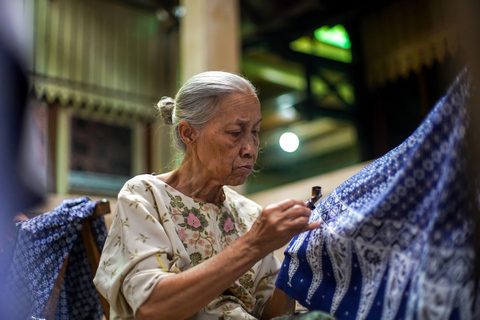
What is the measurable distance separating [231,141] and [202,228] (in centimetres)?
33

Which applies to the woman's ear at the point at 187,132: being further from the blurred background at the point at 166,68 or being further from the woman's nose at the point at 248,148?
the blurred background at the point at 166,68

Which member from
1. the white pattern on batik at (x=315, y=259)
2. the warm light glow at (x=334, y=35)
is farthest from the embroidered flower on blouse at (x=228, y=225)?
the warm light glow at (x=334, y=35)

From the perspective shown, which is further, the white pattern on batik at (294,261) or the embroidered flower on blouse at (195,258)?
the embroidered flower on blouse at (195,258)

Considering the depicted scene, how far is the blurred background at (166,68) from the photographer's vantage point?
6957mm

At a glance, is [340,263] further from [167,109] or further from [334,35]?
[334,35]

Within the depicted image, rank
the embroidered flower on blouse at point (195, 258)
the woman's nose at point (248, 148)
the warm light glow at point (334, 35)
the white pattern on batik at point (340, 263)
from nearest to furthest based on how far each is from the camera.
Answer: the white pattern on batik at point (340, 263) < the embroidered flower on blouse at point (195, 258) < the woman's nose at point (248, 148) < the warm light glow at point (334, 35)

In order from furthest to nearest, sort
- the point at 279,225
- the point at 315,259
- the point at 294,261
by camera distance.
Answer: the point at 294,261, the point at 315,259, the point at 279,225

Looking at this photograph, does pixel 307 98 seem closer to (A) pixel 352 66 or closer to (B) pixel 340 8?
(A) pixel 352 66

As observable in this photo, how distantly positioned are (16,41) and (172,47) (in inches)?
306

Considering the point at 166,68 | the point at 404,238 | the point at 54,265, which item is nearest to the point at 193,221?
the point at 54,265

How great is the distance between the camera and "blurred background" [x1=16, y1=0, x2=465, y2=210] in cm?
696

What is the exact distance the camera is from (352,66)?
7.43 metres

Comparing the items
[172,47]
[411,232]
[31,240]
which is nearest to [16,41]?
[411,232]

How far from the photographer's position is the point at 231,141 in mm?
2125
